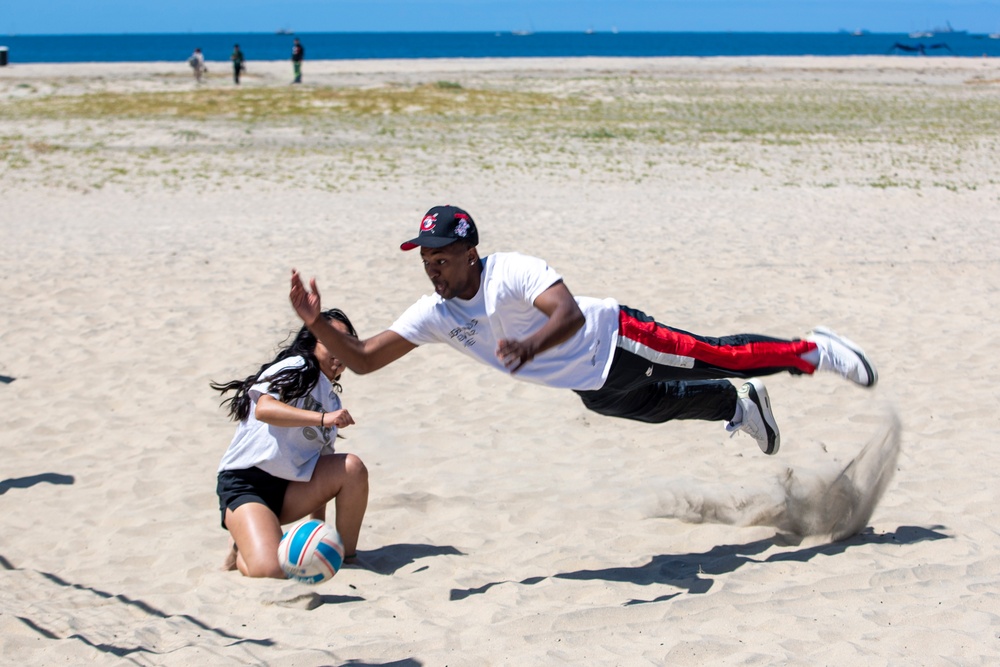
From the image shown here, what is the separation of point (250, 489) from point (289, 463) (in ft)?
0.71

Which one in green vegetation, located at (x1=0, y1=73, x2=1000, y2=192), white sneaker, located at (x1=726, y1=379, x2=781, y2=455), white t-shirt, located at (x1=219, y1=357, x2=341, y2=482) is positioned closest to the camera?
white t-shirt, located at (x1=219, y1=357, x2=341, y2=482)

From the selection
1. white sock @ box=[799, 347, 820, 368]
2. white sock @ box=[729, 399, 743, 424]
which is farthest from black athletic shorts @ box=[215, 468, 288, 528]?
white sock @ box=[799, 347, 820, 368]

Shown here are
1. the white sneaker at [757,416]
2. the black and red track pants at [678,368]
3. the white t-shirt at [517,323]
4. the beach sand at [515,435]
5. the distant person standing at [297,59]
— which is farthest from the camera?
the distant person standing at [297,59]

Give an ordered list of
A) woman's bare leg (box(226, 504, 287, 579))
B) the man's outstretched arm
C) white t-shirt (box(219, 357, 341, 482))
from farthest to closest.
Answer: white t-shirt (box(219, 357, 341, 482)) < woman's bare leg (box(226, 504, 287, 579)) < the man's outstretched arm

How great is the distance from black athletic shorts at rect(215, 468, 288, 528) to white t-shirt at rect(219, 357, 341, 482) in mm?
33

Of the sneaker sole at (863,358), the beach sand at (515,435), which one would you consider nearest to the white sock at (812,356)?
the sneaker sole at (863,358)

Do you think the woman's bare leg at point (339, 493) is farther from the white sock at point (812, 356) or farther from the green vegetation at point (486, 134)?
the green vegetation at point (486, 134)

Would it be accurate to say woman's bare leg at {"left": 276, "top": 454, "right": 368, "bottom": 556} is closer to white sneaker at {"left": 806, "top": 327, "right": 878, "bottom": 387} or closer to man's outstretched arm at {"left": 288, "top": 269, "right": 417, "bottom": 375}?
man's outstretched arm at {"left": 288, "top": 269, "right": 417, "bottom": 375}

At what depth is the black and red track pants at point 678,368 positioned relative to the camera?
4.86 metres

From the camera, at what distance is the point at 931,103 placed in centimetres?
3250

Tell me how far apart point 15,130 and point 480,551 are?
20782mm

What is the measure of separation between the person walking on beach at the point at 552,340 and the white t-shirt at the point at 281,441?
17.8 inches

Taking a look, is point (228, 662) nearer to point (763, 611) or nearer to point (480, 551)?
point (480, 551)

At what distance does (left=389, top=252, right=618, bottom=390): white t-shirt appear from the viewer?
4.59 metres
